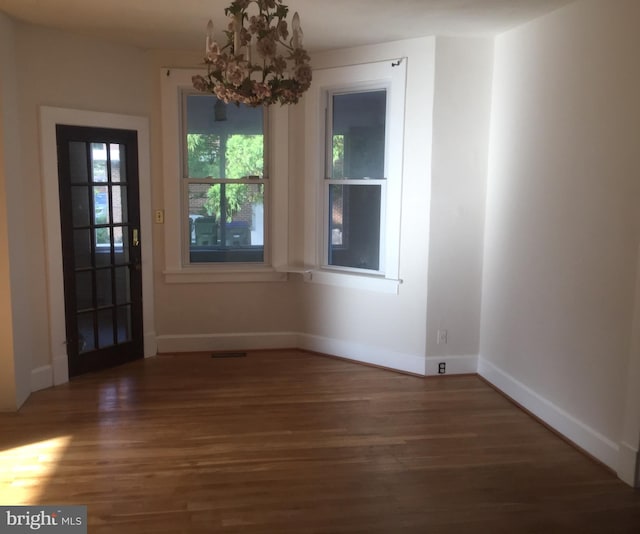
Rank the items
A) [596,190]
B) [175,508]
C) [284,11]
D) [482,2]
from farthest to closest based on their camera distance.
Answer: [482,2], [596,190], [175,508], [284,11]

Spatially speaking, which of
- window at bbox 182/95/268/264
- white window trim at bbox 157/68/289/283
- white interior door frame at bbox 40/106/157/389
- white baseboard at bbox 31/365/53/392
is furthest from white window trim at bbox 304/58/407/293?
white baseboard at bbox 31/365/53/392

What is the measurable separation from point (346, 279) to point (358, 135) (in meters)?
1.19

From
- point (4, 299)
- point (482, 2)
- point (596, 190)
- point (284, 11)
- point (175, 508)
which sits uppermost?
point (482, 2)

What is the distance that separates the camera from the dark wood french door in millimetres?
4586

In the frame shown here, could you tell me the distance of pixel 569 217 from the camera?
3.59 metres

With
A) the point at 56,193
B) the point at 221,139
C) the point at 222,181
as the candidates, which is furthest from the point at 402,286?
the point at 56,193

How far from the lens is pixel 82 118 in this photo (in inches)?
179

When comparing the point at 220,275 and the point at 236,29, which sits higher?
the point at 236,29

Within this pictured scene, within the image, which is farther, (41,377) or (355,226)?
(355,226)

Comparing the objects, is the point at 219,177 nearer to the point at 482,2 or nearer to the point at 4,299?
the point at 4,299

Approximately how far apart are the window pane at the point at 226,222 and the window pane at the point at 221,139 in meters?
0.14

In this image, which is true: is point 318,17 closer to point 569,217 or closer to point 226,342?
point 569,217

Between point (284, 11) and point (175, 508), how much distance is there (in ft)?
7.53

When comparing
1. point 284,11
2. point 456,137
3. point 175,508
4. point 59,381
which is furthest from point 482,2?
point 59,381
